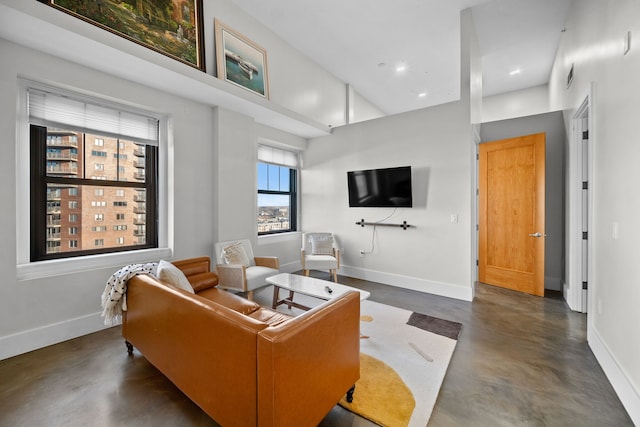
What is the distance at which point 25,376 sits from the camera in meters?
1.99

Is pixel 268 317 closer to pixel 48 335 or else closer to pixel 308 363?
pixel 308 363

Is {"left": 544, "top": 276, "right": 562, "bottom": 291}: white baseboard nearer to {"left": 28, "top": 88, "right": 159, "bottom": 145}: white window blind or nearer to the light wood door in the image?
the light wood door

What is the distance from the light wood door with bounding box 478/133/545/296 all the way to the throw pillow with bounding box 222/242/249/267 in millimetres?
3731

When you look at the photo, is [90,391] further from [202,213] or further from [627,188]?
[627,188]

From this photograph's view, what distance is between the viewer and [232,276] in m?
3.22

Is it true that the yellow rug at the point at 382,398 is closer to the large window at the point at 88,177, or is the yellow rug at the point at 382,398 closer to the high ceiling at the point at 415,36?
the large window at the point at 88,177

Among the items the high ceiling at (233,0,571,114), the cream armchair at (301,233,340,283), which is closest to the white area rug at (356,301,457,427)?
the cream armchair at (301,233,340,283)

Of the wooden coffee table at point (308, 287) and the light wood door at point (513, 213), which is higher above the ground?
the light wood door at point (513, 213)

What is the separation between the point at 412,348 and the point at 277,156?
383 centimetres

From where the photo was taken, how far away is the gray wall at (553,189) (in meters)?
3.95

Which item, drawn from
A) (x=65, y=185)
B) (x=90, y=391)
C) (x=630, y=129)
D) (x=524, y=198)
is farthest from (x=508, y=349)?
(x=65, y=185)

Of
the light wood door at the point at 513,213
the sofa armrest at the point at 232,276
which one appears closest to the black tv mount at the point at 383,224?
the light wood door at the point at 513,213

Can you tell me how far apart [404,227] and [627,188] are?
8.39ft

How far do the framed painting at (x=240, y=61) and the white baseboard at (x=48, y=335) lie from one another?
121 inches
